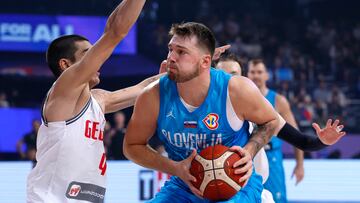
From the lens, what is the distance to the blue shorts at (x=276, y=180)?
7031 mm

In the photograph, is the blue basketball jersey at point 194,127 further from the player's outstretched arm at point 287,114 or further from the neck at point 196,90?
the player's outstretched arm at point 287,114

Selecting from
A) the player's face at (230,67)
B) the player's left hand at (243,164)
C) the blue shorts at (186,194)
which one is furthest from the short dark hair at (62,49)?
the player's face at (230,67)

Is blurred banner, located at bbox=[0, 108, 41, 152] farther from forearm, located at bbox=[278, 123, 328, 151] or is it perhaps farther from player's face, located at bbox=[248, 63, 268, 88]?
forearm, located at bbox=[278, 123, 328, 151]

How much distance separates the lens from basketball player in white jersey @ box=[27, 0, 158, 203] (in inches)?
157

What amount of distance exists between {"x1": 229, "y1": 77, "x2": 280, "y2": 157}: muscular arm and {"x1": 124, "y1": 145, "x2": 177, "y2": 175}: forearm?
49 centimetres

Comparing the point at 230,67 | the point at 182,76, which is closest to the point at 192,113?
the point at 182,76

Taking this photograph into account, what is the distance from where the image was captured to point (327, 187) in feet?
32.3

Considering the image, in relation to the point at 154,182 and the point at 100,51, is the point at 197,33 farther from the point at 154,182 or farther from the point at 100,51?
the point at 154,182

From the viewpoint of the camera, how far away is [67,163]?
4.12 m

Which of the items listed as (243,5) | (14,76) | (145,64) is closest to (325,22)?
(243,5)

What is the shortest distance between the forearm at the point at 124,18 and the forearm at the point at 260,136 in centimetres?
103

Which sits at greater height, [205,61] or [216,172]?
[205,61]

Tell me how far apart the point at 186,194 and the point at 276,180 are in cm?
294

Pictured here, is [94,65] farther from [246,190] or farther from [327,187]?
[327,187]
